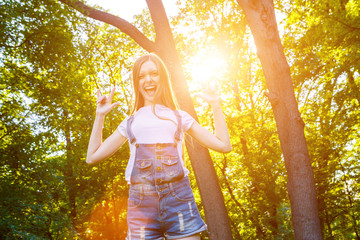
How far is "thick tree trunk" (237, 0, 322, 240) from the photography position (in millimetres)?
5195

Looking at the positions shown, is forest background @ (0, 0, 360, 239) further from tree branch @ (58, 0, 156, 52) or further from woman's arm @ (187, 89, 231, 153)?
woman's arm @ (187, 89, 231, 153)

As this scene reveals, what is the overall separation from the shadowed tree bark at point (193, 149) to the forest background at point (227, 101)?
3012mm

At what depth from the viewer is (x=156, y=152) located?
6.87ft

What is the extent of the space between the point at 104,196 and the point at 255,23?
16719 millimetres

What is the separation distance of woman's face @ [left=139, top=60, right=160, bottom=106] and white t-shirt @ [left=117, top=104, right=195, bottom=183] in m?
0.12

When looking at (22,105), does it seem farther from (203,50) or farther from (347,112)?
(347,112)

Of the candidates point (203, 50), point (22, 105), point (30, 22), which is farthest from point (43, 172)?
point (203, 50)

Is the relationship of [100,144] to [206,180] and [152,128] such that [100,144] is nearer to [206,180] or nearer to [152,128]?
[152,128]

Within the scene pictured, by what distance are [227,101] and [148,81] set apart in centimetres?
1257

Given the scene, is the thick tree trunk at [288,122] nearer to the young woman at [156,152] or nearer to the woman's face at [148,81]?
the young woman at [156,152]

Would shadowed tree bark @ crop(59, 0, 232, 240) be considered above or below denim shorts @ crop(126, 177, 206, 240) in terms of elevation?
above

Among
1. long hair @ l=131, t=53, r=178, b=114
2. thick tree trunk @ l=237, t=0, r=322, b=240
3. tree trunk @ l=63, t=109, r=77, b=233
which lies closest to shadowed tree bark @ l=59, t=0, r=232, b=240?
thick tree trunk @ l=237, t=0, r=322, b=240

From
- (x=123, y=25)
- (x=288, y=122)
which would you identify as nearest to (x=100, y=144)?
(x=288, y=122)

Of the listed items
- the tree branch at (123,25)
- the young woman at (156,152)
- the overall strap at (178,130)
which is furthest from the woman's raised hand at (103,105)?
the tree branch at (123,25)
